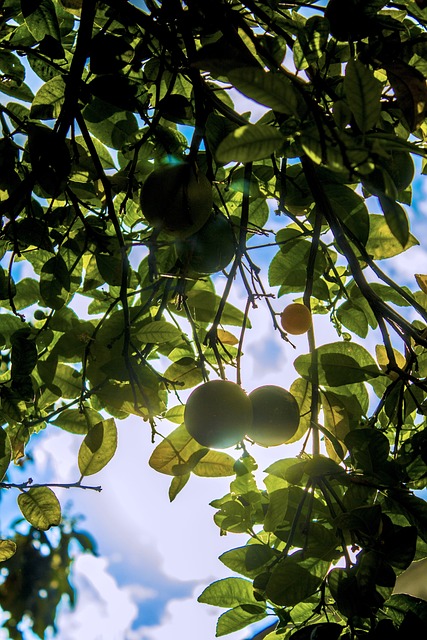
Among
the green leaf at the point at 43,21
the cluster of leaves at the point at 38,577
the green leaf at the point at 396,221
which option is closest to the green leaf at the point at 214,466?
the green leaf at the point at 396,221

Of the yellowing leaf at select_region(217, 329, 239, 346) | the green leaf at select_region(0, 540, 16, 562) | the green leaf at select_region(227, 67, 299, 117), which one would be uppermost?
the yellowing leaf at select_region(217, 329, 239, 346)

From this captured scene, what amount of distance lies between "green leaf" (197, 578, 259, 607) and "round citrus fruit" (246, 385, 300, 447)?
14.1 inches

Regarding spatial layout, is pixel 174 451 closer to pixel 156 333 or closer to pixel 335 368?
pixel 156 333

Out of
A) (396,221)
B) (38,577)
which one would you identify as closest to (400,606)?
(396,221)

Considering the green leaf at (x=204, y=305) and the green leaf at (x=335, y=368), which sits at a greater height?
the green leaf at (x=204, y=305)

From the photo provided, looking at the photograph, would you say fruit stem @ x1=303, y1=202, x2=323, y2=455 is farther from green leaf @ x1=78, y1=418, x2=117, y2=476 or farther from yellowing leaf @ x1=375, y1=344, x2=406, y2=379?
green leaf @ x1=78, y1=418, x2=117, y2=476

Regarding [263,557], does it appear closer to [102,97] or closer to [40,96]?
[102,97]

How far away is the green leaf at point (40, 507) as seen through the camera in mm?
1626

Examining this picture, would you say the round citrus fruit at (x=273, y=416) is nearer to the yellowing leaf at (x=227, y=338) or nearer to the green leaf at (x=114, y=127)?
the yellowing leaf at (x=227, y=338)

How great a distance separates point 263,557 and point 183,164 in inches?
37.5

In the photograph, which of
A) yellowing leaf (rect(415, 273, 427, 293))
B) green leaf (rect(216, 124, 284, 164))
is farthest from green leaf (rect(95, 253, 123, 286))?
green leaf (rect(216, 124, 284, 164))

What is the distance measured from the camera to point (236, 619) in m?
1.45

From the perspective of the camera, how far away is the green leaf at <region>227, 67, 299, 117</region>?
32.9 inches

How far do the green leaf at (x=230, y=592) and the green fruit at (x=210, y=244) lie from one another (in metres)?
0.80
